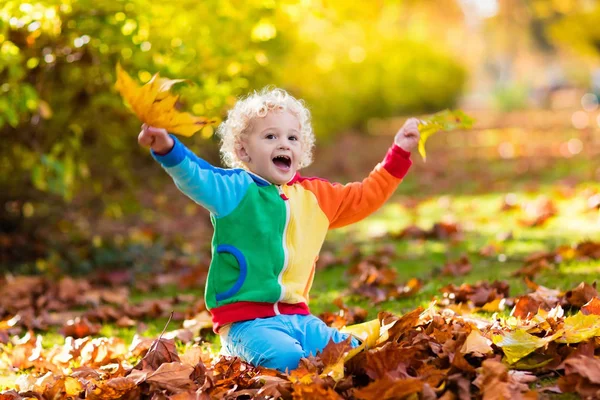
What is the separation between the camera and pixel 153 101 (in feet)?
8.71

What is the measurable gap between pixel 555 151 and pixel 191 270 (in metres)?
9.18

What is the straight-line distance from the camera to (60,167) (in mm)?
5449

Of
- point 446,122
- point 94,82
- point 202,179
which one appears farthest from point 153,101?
point 94,82

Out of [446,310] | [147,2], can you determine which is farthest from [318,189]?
[147,2]

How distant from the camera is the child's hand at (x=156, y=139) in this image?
268cm

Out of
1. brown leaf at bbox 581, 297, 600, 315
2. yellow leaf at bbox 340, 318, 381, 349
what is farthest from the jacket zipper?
brown leaf at bbox 581, 297, 600, 315

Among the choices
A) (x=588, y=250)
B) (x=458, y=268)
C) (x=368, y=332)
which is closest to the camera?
(x=368, y=332)

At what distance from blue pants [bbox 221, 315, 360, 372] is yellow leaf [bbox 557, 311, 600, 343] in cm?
75

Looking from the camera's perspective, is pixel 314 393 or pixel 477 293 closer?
pixel 314 393

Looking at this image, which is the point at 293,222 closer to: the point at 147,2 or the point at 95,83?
the point at 147,2

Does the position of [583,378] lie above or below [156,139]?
below

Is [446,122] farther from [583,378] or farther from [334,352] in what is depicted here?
[583,378]

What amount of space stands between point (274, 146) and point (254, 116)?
15cm

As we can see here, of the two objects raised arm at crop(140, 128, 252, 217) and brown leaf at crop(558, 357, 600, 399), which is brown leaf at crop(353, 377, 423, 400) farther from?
raised arm at crop(140, 128, 252, 217)
